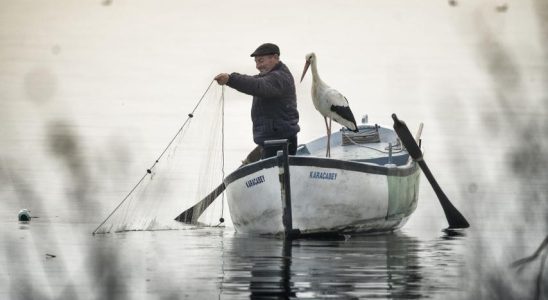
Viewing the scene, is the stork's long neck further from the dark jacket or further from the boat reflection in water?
the boat reflection in water

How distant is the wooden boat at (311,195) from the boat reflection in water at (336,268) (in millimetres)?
401

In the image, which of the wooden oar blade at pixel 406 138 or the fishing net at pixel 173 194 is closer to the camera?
the fishing net at pixel 173 194

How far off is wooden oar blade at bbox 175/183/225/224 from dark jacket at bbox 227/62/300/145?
11.5 feet

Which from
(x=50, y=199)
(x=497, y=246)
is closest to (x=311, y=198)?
(x=497, y=246)

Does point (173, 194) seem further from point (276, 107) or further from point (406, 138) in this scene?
point (276, 107)

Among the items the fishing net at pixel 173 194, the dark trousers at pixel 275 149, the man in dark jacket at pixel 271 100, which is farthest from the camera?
the fishing net at pixel 173 194

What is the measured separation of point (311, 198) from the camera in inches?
710

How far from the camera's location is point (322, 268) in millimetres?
13383

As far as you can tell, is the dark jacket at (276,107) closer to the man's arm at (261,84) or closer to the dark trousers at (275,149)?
the man's arm at (261,84)

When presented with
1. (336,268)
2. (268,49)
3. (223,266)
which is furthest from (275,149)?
(336,268)

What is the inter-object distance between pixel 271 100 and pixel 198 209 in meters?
4.36

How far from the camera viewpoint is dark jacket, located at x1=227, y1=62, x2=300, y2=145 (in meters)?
18.1

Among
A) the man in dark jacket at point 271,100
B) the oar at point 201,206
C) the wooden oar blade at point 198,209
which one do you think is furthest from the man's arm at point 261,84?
the wooden oar blade at point 198,209

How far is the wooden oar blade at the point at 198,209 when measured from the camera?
21.9m
